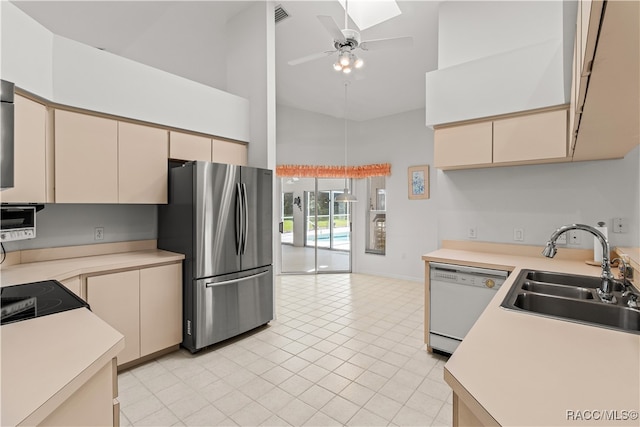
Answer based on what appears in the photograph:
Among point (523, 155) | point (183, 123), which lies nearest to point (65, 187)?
point (183, 123)

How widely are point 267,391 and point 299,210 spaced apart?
16.7ft

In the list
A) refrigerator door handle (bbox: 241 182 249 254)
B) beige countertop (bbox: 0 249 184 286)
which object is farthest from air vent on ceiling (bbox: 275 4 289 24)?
beige countertop (bbox: 0 249 184 286)

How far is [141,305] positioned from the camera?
2514 mm

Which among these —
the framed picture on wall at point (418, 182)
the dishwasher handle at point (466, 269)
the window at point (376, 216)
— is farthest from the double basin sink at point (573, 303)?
the window at point (376, 216)

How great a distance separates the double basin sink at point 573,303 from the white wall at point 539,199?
33.7 inches

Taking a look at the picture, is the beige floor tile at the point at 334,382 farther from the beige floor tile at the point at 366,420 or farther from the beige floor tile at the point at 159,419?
the beige floor tile at the point at 159,419

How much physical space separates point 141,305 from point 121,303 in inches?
6.3

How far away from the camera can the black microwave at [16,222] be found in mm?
1828

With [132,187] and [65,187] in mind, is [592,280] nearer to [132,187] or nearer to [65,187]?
[132,187]

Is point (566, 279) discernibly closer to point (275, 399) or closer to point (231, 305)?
point (275, 399)

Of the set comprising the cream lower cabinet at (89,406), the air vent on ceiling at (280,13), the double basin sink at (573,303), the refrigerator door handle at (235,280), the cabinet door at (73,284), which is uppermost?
the air vent on ceiling at (280,13)

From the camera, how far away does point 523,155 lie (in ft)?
8.00

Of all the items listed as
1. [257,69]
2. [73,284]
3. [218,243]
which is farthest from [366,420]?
[257,69]

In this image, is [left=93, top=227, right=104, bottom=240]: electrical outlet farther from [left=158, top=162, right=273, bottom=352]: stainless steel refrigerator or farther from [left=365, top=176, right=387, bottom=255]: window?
[left=365, top=176, right=387, bottom=255]: window
